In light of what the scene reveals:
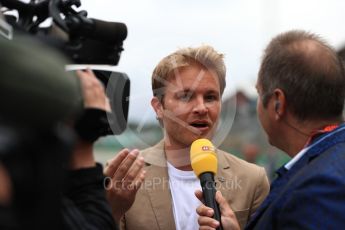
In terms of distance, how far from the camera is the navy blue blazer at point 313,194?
6.60ft

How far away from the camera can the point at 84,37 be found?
2.01m

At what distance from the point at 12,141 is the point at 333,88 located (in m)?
1.57

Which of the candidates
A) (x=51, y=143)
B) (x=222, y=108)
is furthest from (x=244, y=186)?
(x=51, y=143)

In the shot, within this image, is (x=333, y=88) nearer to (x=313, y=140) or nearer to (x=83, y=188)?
(x=313, y=140)

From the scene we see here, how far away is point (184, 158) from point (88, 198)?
128 centimetres

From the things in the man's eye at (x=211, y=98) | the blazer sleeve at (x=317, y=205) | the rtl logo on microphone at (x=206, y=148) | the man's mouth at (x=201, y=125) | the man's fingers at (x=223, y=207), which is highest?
the blazer sleeve at (x=317, y=205)

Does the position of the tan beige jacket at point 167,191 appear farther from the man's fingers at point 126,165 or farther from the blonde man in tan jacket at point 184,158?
the man's fingers at point 126,165

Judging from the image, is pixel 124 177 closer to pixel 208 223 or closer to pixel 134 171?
pixel 134 171

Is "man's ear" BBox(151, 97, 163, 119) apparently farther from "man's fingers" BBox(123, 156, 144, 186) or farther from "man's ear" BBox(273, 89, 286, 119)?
"man's ear" BBox(273, 89, 286, 119)

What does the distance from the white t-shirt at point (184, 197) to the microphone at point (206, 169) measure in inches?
16.8

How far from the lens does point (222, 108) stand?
3143 mm

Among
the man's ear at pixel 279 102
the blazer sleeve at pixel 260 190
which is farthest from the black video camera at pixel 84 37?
the blazer sleeve at pixel 260 190

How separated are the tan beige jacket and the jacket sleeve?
1.05m

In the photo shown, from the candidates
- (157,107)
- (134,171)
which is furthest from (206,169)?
(157,107)
